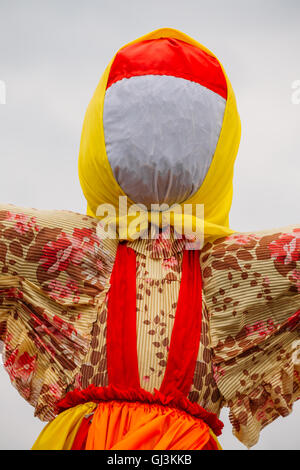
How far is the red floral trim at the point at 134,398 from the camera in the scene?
4.19 ft

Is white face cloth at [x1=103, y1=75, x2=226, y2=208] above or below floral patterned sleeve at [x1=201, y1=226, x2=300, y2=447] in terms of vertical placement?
above

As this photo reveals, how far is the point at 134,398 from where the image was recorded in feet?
4.21

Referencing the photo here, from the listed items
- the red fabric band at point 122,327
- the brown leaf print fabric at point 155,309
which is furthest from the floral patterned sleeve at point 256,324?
the red fabric band at point 122,327

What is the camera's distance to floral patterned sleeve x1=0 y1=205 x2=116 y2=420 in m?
1.34

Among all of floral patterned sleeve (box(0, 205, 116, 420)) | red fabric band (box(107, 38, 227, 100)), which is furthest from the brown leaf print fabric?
red fabric band (box(107, 38, 227, 100))

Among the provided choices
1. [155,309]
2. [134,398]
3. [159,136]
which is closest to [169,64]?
[159,136]

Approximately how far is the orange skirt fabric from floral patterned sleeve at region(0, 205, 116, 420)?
0.06 meters

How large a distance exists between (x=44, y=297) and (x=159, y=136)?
0.33m

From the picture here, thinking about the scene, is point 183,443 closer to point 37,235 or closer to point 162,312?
point 162,312

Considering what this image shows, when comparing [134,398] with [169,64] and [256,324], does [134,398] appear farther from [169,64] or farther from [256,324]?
[169,64]

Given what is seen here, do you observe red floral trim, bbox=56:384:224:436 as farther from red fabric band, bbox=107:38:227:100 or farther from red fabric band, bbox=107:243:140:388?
red fabric band, bbox=107:38:227:100

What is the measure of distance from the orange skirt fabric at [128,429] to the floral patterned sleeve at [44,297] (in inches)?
2.3

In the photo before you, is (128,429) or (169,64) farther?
(169,64)
